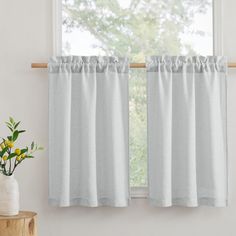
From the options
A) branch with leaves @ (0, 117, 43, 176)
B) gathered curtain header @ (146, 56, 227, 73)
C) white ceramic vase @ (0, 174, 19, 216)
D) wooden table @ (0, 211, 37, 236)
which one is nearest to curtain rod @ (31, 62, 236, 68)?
gathered curtain header @ (146, 56, 227, 73)

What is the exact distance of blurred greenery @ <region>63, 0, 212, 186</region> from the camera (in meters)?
3.72

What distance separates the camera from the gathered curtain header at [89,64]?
3582 millimetres

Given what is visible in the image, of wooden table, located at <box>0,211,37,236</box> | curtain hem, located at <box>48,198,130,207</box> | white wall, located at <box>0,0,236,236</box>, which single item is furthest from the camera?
white wall, located at <box>0,0,236,236</box>

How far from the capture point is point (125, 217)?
3658 millimetres

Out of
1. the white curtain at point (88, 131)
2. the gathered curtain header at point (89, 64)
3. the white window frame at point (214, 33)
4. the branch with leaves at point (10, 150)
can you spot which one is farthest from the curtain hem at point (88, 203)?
the gathered curtain header at point (89, 64)

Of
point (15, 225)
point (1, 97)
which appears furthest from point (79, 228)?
point (1, 97)

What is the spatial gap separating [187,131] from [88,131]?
0.61 m

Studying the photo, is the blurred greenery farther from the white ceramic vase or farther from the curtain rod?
the white ceramic vase

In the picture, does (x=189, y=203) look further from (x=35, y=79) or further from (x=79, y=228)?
(x=35, y=79)

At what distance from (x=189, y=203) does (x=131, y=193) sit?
38 cm

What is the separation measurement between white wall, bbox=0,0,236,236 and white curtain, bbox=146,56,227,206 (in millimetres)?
117

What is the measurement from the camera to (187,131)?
3557 mm

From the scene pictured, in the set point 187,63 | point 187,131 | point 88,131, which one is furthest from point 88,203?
point 187,63

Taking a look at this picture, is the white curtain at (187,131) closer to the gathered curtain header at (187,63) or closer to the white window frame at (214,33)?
the gathered curtain header at (187,63)
